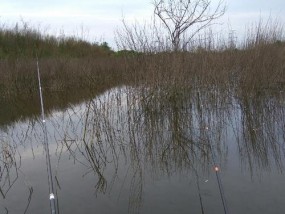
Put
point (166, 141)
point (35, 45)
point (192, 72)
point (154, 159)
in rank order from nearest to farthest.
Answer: point (154, 159)
point (166, 141)
point (192, 72)
point (35, 45)

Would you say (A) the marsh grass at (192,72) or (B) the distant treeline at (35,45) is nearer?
(A) the marsh grass at (192,72)

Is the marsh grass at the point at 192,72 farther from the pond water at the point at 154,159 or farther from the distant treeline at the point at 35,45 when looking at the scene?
the distant treeline at the point at 35,45

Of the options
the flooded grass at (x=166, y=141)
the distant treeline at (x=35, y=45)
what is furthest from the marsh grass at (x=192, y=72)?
the distant treeline at (x=35, y=45)

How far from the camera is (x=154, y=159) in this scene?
12.7 ft

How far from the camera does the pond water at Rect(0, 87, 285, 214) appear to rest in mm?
2934

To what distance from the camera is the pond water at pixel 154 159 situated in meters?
2.93

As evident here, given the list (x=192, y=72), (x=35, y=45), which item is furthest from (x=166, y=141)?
(x=35, y=45)

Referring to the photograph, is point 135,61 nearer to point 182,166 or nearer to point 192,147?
point 192,147

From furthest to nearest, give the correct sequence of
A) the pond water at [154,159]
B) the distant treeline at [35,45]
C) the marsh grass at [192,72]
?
the distant treeline at [35,45] < the marsh grass at [192,72] < the pond water at [154,159]

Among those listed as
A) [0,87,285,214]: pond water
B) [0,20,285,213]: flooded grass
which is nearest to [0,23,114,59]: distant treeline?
[0,20,285,213]: flooded grass

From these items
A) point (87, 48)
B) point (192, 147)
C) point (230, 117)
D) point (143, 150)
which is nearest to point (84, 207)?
point (143, 150)

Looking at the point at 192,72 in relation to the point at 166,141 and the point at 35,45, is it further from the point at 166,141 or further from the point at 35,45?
the point at 35,45

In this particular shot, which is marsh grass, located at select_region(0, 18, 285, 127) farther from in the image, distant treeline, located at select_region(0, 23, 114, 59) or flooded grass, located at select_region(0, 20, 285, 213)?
distant treeline, located at select_region(0, 23, 114, 59)

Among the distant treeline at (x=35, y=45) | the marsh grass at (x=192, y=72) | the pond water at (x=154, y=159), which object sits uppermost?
the distant treeline at (x=35, y=45)
